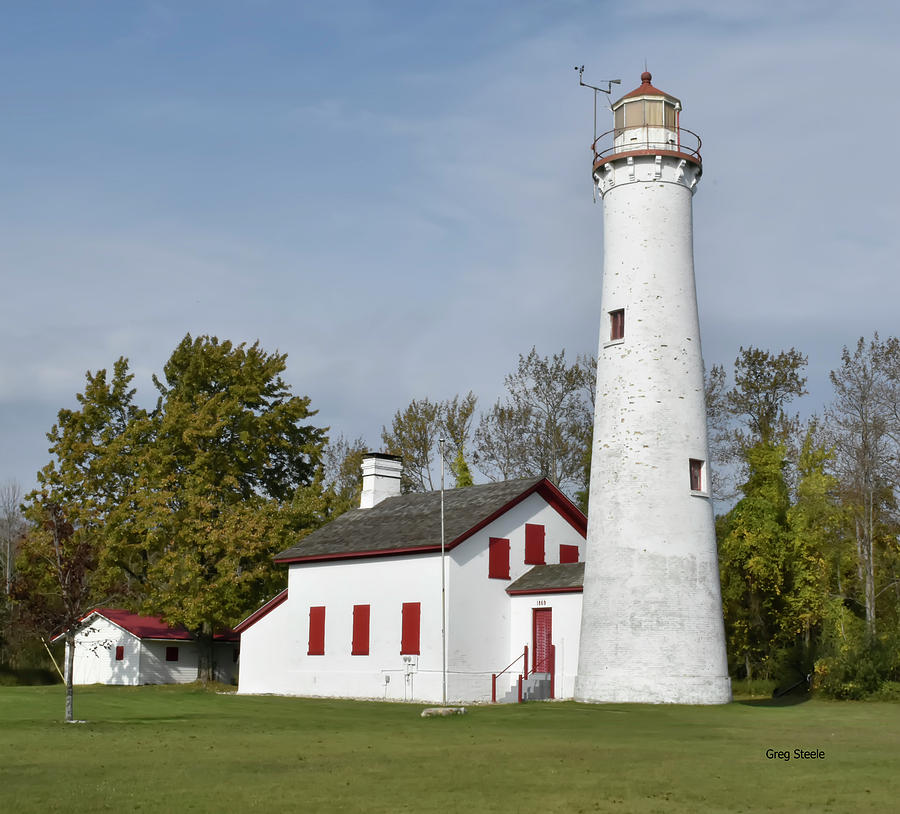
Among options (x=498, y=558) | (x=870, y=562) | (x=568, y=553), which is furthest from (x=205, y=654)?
(x=870, y=562)

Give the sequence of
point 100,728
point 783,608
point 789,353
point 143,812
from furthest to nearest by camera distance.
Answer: point 789,353
point 783,608
point 100,728
point 143,812

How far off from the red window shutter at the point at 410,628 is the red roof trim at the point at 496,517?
156 centimetres

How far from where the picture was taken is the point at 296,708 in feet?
86.8

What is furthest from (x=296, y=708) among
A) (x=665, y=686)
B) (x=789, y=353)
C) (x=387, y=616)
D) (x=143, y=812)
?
(x=789, y=353)

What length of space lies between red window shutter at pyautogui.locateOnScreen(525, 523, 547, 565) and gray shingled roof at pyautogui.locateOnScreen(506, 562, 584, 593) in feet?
1.03

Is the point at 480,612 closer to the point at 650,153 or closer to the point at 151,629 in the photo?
the point at 650,153

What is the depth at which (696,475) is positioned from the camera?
27.1 metres

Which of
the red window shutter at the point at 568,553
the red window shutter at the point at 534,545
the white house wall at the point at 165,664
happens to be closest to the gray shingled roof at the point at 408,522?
the red window shutter at the point at 534,545

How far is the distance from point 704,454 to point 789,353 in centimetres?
2049

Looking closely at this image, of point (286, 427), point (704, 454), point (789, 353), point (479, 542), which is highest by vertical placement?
point (789, 353)

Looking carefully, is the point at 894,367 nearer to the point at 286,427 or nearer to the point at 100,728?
the point at 286,427

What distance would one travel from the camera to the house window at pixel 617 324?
1086 inches

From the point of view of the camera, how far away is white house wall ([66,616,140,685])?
4369 cm

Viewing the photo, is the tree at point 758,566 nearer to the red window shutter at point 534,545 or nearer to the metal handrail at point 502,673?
the red window shutter at point 534,545
